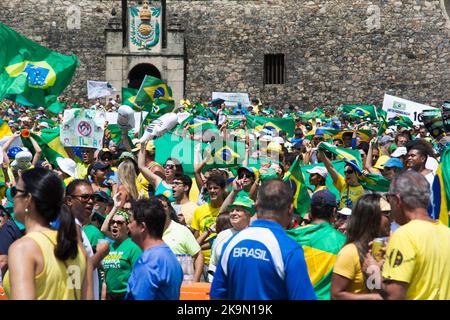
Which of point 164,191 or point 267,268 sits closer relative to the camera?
point 267,268

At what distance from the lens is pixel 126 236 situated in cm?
895

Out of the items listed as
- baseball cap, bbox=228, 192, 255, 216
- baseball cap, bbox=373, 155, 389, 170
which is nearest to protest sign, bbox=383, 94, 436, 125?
baseball cap, bbox=373, 155, 389, 170

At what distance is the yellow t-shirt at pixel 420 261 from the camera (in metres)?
6.12

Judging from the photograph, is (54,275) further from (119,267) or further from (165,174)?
(165,174)

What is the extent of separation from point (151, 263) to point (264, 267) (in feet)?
3.08

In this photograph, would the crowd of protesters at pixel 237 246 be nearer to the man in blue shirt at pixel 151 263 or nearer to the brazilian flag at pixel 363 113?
the man in blue shirt at pixel 151 263

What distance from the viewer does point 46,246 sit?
5871 mm

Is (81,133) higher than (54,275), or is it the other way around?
(81,133)

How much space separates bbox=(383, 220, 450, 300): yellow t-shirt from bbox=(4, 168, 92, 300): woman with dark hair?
1790 mm

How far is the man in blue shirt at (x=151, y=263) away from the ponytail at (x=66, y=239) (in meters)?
0.91

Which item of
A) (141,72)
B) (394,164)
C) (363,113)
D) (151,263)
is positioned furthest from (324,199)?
(141,72)
